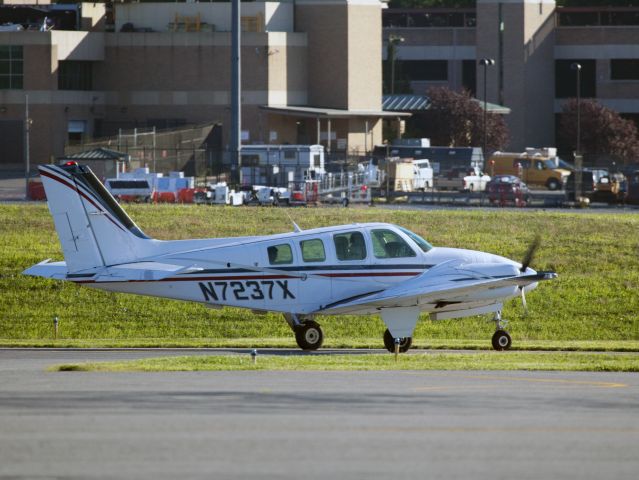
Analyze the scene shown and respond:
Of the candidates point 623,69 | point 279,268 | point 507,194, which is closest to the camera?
point 279,268

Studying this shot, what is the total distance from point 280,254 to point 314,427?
10.6 meters

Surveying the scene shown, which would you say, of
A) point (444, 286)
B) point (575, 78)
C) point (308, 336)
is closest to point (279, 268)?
point (308, 336)

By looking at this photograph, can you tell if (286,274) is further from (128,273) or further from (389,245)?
(128,273)

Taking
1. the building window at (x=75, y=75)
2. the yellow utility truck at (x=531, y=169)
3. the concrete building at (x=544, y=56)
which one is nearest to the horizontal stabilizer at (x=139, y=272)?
the yellow utility truck at (x=531, y=169)

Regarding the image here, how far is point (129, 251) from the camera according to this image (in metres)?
23.5

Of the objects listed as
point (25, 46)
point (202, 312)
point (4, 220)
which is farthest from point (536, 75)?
point (202, 312)

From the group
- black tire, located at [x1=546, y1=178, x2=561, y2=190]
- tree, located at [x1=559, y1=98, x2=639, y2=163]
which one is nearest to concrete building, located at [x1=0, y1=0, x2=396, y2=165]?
black tire, located at [x1=546, y1=178, x2=561, y2=190]

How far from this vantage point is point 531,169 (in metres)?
80.5

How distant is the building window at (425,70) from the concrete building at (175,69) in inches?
839

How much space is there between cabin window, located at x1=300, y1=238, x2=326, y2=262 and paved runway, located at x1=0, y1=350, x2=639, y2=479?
628 cm

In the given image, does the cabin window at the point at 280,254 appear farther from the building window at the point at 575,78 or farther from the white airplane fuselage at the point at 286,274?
the building window at the point at 575,78

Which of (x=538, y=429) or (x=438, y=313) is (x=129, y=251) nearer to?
(x=438, y=313)

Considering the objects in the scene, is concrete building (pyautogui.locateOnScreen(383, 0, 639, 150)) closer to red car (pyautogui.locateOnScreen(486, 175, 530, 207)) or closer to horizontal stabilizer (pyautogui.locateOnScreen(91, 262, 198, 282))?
red car (pyautogui.locateOnScreen(486, 175, 530, 207))

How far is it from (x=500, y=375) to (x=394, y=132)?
84227 millimetres
